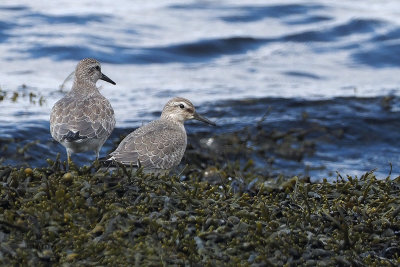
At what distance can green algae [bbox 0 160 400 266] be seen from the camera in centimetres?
491

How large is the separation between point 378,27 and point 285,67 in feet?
16.0

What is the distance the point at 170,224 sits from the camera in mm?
5246

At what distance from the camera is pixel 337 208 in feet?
18.9

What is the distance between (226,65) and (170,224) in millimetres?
12418

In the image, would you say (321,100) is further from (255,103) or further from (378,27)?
(378,27)

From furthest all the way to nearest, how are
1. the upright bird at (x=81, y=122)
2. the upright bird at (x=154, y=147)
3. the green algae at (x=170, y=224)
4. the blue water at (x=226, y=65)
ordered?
the blue water at (x=226, y=65)
the upright bird at (x=81, y=122)
the upright bird at (x=154, y=147)
the green algae at (x=170, y=224)

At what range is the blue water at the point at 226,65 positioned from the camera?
12485 mm

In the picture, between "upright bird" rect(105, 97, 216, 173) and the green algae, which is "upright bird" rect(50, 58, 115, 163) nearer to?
"upright bird" rect(105, 97, 216, 173)

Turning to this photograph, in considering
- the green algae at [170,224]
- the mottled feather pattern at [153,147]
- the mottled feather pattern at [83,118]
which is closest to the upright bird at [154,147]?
the mottled feather pattern at [153,147]

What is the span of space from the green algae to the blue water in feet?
16.2

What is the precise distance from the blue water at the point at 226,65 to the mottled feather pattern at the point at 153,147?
2.86 metres

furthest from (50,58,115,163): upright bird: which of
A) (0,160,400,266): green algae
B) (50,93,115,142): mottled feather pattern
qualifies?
(0,160,400,266): green algae

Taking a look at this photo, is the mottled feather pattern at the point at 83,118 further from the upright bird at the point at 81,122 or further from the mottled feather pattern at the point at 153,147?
the mottled feather pattern at the point at 153,147

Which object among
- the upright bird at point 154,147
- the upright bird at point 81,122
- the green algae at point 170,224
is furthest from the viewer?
the upright bird at point 81,122
